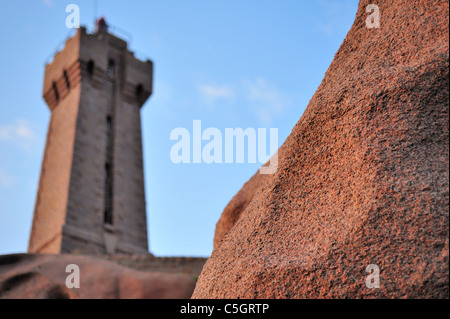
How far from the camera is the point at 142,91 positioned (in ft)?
74.7

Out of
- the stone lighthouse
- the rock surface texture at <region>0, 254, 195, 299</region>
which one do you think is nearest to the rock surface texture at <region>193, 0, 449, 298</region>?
the rock surface texture at <region>0, 254, 195, 299</region>

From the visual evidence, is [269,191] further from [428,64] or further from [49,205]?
[49,205]

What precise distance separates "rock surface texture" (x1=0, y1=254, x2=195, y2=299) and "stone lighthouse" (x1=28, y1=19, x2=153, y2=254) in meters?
10.3

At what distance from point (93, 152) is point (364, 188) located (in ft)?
60.5

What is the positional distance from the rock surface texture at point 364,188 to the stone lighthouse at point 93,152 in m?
14.9

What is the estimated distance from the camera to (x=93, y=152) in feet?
64.4

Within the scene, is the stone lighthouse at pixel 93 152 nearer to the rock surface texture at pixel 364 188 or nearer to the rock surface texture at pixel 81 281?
the rock surface texture at pixel 81 281

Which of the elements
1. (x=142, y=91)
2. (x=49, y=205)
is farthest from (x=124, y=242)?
(x=142, y=91)

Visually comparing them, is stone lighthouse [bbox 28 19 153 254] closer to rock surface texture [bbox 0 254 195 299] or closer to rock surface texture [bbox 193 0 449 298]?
rock surface texture [bbox 0 254 195 299]

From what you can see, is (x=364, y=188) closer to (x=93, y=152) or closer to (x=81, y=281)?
(x=81, y=281)

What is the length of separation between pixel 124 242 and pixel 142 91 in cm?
692
